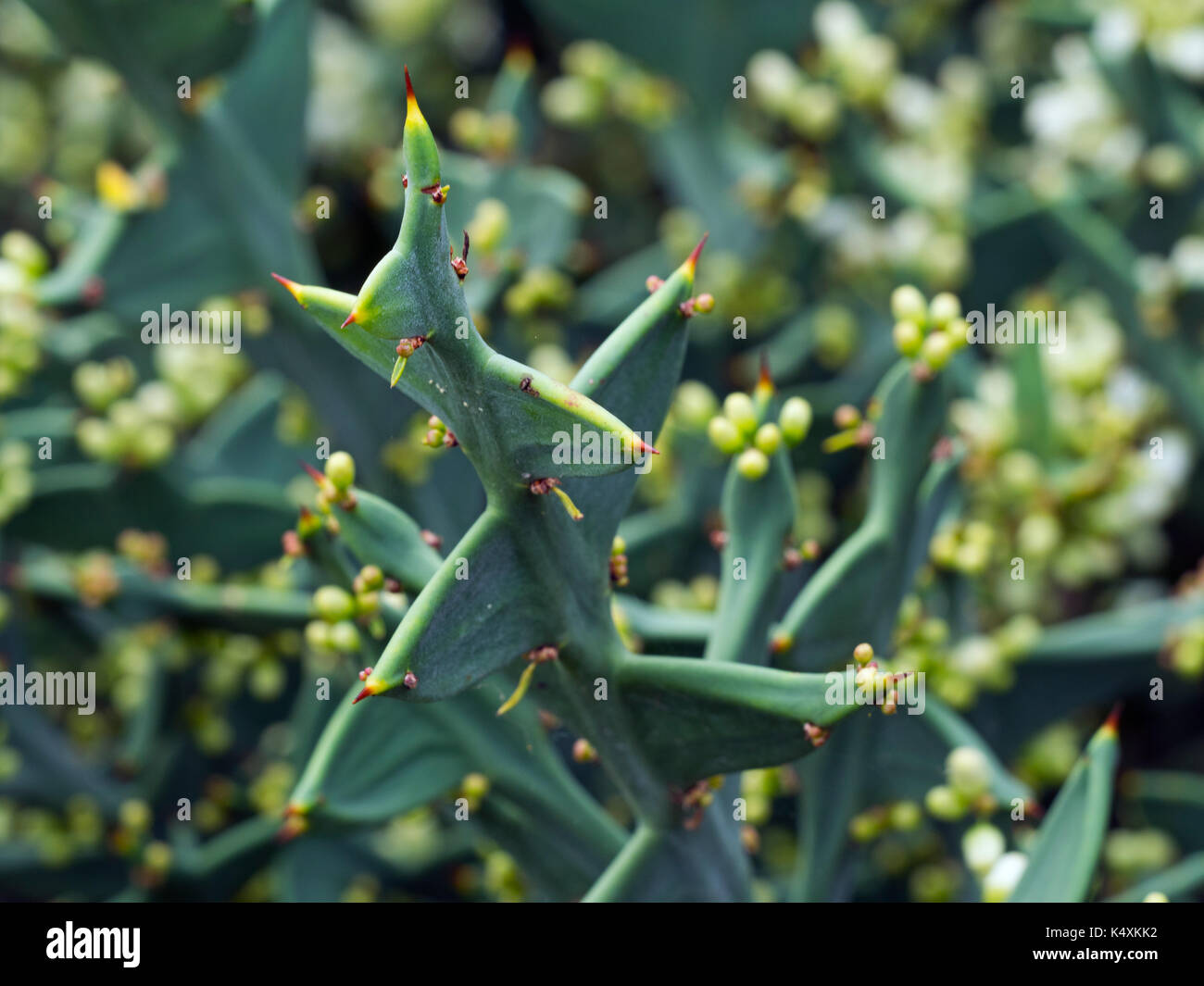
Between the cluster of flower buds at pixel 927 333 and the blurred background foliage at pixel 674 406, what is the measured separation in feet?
0.18

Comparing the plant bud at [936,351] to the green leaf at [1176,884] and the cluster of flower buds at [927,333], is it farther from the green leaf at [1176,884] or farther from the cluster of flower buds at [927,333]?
the green leaf at [1176,884]

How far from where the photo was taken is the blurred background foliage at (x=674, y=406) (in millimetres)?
919

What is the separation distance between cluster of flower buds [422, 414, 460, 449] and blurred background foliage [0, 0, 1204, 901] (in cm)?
26

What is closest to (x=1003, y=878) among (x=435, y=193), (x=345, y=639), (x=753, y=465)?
(x=753, y=465)

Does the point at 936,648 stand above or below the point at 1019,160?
below

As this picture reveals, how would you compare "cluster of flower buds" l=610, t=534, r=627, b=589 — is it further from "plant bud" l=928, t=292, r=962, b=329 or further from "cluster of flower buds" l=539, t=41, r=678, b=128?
"cluster of flower buds" l=539, t=41, r=678, b=128

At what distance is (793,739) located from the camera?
0.59m

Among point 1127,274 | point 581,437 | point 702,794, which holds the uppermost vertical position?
point 1127,274

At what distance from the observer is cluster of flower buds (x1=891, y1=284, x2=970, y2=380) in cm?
71

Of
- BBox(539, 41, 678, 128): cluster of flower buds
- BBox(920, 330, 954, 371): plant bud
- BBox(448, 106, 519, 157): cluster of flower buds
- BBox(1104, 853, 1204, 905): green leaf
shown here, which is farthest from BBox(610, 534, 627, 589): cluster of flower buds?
BBox(539, 41, 678, 128): cluster of flower buds

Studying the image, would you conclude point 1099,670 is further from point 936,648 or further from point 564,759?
point 564,759

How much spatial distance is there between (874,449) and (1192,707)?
2.09 feet

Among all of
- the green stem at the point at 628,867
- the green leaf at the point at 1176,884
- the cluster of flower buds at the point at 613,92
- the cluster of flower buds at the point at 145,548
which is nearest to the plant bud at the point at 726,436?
the green stem at the point at 628,867

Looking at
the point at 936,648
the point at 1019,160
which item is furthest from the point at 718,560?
the point at 1019,160
